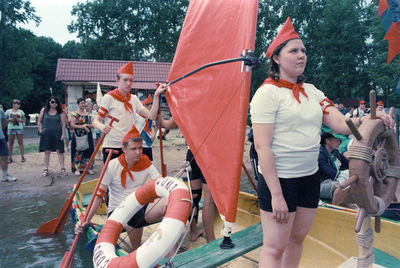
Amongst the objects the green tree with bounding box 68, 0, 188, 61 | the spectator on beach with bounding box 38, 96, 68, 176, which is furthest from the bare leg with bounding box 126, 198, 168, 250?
the green tree with bounding box 68, 0, 188, 61

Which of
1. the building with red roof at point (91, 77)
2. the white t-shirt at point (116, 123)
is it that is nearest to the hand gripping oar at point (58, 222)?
the white t-shirt at point (116, 123)

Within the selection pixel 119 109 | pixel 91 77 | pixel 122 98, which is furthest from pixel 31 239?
pixel 91 77

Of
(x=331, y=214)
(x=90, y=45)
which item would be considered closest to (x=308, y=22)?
(x=90, y=45)

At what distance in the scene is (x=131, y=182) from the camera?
141 inches

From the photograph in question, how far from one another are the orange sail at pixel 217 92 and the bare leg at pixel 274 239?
1.16 feet

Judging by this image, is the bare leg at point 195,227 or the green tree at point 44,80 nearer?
the bare leg at point 195,227

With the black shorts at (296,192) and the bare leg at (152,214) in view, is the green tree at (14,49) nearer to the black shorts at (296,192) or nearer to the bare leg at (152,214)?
the bare leg at (152,214)

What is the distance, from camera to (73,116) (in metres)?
7.57

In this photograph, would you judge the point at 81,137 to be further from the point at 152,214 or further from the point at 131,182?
the point at 152,214

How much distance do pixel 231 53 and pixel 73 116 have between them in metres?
6.12

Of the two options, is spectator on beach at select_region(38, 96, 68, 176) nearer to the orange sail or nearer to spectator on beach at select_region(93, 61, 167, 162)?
Answer: spectator on beach at select_region(93, 61, 167, 162)

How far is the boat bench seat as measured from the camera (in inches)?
95.7

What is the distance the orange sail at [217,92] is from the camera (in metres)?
2.19

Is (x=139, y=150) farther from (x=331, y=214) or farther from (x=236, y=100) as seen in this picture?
(x=331, y=214)
